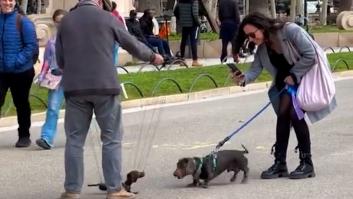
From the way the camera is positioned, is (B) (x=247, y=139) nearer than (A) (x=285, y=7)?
Yes

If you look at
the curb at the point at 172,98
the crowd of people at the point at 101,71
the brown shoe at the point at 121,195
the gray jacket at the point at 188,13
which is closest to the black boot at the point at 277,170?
the crowd of people at the point at 101,71

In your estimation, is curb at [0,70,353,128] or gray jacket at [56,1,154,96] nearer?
gray jacket at [56,1,154,96]

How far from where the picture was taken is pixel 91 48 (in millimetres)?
6746

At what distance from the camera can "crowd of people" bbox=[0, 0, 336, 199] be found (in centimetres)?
677

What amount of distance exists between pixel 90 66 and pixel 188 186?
1835 mm

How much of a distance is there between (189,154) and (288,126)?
213cm

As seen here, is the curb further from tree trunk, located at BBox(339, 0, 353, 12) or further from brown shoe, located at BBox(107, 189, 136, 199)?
tree trunk, located at BBox(339, 0, 353, 12)

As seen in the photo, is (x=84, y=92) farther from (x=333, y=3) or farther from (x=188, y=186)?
(x=333, y=3)

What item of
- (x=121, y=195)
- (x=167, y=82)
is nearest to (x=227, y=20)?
(x=167, y=82)

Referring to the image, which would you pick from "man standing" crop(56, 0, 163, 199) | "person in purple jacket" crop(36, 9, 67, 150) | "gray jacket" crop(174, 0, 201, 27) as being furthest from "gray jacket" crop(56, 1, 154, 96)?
"gray jacket" crop(174, 0, 201, 27)

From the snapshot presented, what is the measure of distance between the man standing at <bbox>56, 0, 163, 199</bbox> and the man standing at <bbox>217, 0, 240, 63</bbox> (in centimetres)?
1596

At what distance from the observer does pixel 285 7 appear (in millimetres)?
65562

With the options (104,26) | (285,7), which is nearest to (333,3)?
(285,7)

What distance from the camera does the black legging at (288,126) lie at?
8.02 meters
